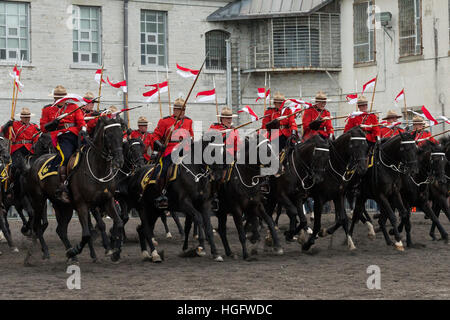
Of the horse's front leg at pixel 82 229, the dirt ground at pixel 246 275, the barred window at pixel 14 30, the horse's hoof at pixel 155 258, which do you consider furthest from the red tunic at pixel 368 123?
the barred window at pixel 14 30

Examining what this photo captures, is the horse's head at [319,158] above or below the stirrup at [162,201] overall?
above

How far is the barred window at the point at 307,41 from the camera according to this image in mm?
35219

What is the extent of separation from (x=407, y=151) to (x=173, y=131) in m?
4.25

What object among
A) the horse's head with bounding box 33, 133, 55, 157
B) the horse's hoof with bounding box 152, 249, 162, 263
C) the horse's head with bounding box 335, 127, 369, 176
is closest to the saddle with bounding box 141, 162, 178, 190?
the horse's hoof with bounding box 152, 249, 162, 263

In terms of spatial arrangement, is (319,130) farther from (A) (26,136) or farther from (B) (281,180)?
(A) (26,136)

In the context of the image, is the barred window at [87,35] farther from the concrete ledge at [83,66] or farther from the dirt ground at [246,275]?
the dirt ground at [246,275]

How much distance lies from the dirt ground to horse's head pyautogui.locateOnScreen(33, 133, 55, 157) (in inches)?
74.3

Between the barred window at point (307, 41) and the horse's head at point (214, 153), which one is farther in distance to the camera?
the barred window at point (307, 41)

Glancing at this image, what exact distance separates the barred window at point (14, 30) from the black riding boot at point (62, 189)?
18.2 m

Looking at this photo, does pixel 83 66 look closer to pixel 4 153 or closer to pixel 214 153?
pixel 4 153

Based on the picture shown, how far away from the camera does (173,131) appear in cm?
1510

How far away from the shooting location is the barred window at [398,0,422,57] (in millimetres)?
32188

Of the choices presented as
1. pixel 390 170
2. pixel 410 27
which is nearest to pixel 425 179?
pixel 390 170
